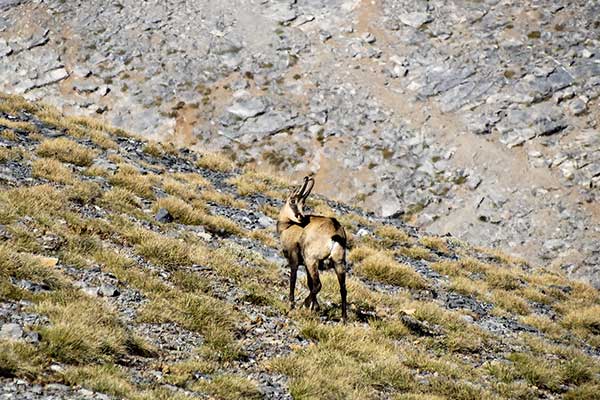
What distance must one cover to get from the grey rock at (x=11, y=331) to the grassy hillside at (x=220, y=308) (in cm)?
2

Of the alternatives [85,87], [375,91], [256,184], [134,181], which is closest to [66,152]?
[134,181]

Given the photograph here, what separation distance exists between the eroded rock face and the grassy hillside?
1354 centimetres

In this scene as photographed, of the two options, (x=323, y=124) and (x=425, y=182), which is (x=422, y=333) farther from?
(x=323, y=124)

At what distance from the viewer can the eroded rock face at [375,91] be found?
33094mm

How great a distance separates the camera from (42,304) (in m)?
7.20

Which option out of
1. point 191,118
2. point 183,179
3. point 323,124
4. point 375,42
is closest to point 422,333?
point 183,179

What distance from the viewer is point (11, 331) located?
6.38 meters

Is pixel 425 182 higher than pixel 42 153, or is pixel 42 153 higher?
pixel 42 153

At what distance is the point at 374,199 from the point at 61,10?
33394 mm

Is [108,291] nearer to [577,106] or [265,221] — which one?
[265,221]

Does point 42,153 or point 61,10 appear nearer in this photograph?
point 42,153

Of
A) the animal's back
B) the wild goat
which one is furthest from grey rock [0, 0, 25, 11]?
the animal's back

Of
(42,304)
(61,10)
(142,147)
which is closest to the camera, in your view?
(42,304)

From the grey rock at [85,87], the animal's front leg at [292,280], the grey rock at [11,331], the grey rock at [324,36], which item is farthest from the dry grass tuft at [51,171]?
the grey rock at [324,36]
